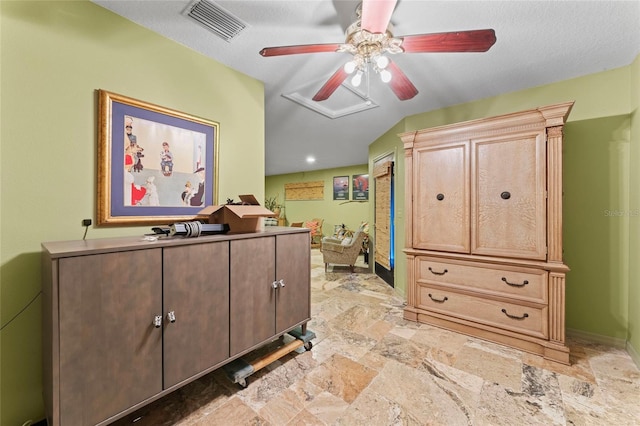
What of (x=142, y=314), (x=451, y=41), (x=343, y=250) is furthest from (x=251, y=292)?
(x=343, y=250)

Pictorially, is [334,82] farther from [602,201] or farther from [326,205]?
[326,205]

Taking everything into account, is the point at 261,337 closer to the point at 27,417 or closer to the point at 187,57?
the point at 27,417

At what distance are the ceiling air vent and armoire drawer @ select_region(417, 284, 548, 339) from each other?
2.87 m

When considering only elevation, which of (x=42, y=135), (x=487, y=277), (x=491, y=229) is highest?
(x=42, y=135)

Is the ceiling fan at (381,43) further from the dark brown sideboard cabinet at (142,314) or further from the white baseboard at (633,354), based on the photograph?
the white baseboard at (633,354)

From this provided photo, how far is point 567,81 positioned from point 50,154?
4178 mm

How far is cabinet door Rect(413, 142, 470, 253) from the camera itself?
2.52 meters

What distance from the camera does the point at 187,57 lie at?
2006 mm

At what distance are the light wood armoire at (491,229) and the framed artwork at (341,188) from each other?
474 cm

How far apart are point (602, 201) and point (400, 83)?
230cm

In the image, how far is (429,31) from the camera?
5.79 feet

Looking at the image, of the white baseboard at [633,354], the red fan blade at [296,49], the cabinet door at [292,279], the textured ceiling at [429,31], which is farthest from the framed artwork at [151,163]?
the white baseboard at [633,354]

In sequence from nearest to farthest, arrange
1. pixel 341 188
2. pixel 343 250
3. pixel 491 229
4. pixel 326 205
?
pixel 491 229
pixel 343 250
pixel 341 188
pixel 326 205

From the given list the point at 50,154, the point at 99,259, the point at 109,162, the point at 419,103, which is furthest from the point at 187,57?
the point at 419,103
